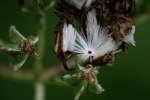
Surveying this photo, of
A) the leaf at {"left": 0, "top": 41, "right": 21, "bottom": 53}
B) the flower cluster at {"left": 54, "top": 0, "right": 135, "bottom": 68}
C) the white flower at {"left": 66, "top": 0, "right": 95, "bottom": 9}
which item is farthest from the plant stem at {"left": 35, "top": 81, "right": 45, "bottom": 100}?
the white flower at {"left": 66, "top": 0, "right": 95, "bottom": 9}

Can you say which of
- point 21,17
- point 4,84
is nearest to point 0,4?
point 21,17

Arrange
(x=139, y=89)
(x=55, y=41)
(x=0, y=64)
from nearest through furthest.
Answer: (x=55, y=41)
(x=0, y=64)
(x=139, y=89)

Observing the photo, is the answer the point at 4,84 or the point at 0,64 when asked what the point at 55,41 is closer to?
the point at 0,64

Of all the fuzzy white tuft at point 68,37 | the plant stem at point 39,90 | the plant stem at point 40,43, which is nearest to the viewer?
the fuzzy white tuft at point 68,37

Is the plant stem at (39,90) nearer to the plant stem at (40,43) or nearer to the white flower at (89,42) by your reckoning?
the plant stem at (40,43)

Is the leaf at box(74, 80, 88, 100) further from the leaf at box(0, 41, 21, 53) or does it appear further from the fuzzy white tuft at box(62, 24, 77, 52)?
the leaf at box(0, 41, 21, 53)

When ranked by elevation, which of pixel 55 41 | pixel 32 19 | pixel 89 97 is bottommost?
pixel 89 97

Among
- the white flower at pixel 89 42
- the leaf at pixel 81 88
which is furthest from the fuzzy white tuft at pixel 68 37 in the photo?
the leaf at pixel 81 88
